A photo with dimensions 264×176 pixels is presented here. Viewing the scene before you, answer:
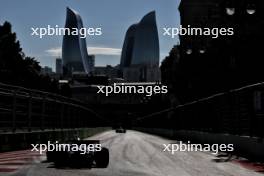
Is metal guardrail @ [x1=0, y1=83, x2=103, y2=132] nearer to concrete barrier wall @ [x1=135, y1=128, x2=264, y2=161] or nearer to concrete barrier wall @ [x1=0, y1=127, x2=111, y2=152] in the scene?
concrete barrier wall @ [x1=0, y1=127, x2=111, y2=152]

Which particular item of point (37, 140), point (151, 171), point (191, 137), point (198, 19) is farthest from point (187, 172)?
point (198, 19)

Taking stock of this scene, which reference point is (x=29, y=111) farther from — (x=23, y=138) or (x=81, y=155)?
(x=81, y=155)

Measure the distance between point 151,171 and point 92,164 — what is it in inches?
102

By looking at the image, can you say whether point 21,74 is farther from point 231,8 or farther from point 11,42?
point 231,8

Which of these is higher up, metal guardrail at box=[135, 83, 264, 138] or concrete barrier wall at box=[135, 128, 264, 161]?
metal guardrail at box=[135, 83, 264, 138]

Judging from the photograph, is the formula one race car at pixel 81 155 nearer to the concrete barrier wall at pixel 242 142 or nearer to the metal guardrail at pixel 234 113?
the concrete barrier wall at pixel 242 142

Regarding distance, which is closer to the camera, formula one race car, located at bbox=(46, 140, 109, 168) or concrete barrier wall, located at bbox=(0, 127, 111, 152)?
formula one race car, located at bbox=(46, 140, 109, 168)

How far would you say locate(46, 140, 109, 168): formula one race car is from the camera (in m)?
17.0

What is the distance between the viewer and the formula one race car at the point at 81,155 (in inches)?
669

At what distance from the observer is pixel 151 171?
15.4 m

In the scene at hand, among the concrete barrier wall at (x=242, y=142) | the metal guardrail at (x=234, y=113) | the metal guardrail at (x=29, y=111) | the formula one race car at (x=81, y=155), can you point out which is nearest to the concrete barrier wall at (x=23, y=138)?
the metal guardrail at (x=29, y=111)

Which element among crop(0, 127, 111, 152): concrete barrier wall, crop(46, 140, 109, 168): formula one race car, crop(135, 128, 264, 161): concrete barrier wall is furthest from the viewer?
crop(0, 127, 111, 152): concrete barrier wall

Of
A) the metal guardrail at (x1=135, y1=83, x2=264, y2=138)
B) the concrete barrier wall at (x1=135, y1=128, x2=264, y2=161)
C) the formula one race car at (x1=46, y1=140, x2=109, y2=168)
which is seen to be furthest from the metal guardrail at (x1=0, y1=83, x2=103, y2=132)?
the concrete barrier wall at (x1=135, y1=128, x2=264, y2=161)

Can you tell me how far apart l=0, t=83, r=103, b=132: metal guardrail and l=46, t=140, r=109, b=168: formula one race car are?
287 inches
